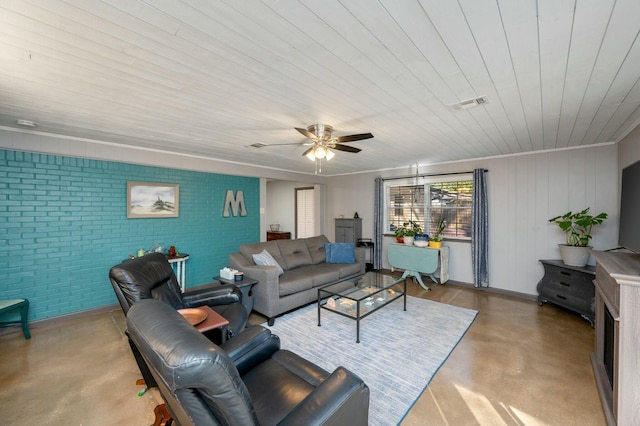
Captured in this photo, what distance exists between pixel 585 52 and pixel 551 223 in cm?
337

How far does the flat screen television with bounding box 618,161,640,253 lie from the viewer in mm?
2018

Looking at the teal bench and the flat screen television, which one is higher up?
the flat screen television

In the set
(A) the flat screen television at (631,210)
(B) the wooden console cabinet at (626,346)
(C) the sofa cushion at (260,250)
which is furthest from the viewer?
(C) the sofa cushion at (260,250)

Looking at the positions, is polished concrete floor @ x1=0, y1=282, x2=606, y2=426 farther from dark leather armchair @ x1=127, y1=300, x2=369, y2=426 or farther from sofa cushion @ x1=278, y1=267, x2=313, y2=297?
dark leather armchair @ x1=127, y1=300, x2=369, y2=426

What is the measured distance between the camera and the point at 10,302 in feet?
9.29

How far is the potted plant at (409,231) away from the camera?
515 cm

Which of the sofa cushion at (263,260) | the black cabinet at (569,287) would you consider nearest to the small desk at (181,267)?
the sofa cushion at (263,260)

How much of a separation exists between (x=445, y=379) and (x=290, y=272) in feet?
7.66

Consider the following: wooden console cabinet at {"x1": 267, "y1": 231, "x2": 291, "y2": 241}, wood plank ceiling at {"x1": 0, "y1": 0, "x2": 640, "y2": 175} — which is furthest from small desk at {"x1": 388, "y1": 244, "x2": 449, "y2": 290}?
wooden console cabinet at {"x1": 267, "y1": 231, "x2": 291, "y2": 241}

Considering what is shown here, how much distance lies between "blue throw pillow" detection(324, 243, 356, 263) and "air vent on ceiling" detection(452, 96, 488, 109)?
289cm

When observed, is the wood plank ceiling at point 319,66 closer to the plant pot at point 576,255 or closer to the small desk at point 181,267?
the plant pot at point 576,255

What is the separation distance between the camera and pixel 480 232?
14.9 feet

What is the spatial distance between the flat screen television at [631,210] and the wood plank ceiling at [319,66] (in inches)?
24.7

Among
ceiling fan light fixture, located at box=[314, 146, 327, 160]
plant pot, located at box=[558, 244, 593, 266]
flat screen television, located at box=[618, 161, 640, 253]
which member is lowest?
plant pot, located at box=[558, 244, 593, 266]
